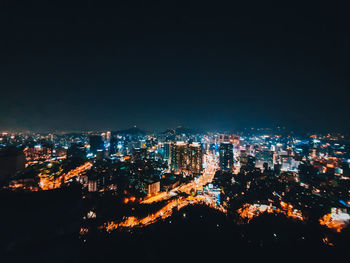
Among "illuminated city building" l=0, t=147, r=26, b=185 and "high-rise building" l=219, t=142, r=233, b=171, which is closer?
"illuminated city building" l=0, t=147, r=26, b=185

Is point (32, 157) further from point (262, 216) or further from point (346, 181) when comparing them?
point (346, 181)

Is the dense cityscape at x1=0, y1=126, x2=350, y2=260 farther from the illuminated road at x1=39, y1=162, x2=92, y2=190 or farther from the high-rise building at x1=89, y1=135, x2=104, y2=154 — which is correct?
the high-rise building at x1=89, y1=135, x2=104, y2=154

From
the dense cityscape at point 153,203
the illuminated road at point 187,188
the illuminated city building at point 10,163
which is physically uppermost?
the illuminated city building at point 10,163

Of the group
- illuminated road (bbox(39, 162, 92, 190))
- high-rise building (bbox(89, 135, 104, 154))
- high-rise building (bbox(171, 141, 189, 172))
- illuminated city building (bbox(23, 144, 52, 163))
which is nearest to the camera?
illuminated road (bbox(39, 162, 92, 190))

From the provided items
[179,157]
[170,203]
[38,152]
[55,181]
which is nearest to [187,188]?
[170,203]

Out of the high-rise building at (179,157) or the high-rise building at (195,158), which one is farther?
the high-rise building at (179,157)

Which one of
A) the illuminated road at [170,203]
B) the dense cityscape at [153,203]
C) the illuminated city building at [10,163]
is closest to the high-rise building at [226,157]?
the illuminated road at [170,203]

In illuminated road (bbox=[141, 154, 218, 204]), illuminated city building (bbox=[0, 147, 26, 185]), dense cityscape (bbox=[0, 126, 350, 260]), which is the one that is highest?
illuminated city building (bbox=[0, 147, 26, 185])

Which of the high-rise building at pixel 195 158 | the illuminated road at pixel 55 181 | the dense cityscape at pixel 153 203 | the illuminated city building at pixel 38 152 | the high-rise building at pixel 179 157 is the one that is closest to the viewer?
the dense cityscape at pixel 153 203

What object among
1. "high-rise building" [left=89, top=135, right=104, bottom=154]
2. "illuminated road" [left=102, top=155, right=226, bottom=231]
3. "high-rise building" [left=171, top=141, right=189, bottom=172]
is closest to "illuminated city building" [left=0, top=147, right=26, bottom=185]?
"illuminated road" [left=102, top=155, right=226, bottom=231]

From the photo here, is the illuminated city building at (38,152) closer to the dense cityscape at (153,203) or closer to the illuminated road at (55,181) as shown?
the dense cityscape at (153,203)

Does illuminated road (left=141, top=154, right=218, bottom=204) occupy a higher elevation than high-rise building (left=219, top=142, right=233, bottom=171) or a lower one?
lower

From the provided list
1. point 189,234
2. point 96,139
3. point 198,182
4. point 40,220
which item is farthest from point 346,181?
point 96,139
